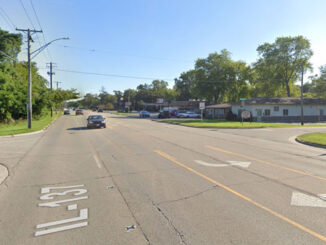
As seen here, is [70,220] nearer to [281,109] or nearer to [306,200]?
[306,200]

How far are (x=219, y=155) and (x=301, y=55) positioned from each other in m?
54.5

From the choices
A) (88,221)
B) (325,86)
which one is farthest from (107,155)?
(325,86)

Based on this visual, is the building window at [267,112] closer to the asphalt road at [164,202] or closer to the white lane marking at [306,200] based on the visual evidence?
the asphalt road at [164,202]

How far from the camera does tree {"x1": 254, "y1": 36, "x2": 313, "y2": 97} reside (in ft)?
165

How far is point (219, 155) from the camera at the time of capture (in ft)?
30.0

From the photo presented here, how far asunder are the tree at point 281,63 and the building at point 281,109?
501 inches

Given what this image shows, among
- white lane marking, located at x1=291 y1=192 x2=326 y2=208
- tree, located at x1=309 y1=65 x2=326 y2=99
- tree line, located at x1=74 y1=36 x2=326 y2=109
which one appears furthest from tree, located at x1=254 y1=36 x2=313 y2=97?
white lane marking, located at x1=291 y1=192 x2=326 y2=208

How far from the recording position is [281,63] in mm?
51250

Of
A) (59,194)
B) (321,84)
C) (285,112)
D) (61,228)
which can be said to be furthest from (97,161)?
(321,84)

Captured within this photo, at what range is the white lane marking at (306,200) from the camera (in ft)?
14.2

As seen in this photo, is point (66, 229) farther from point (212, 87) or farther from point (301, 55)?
point (301, 55)

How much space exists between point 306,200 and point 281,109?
1506 inches

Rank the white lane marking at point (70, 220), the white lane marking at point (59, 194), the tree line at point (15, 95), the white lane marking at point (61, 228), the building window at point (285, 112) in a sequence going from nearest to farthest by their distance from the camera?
the white lane marking at point (61, 228), the white lane marking at point (70, 220), the white lane marking at point (59, 194), the tree line at point (15, 95), the building window at point (285, 112)

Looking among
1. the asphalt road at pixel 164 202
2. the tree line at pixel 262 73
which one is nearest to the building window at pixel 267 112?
the tree line at pixel 262 73
